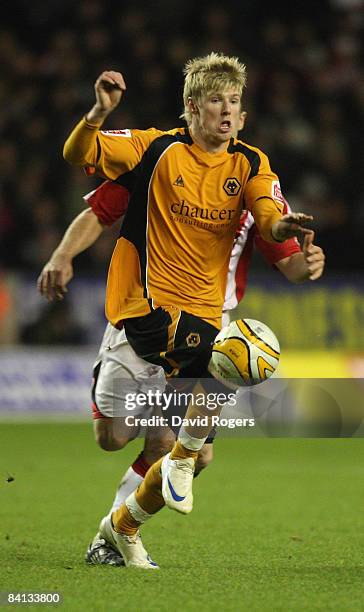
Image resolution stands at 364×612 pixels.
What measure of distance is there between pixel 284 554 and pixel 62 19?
36.1ft

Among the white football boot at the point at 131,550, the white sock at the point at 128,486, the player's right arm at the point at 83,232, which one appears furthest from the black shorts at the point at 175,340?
the white football boot at the point at 131,550

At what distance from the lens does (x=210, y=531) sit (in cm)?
645

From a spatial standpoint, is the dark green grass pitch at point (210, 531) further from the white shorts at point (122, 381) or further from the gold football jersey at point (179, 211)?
the gold football jersey at point (179, 211)

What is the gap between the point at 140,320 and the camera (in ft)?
18.0

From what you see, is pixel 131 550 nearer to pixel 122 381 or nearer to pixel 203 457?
pixel 203 457

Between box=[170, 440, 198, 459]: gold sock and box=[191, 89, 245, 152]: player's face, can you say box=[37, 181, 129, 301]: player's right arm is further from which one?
box=[170, 440, 198, 459]: gold sock

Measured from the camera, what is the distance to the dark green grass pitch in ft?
15.2

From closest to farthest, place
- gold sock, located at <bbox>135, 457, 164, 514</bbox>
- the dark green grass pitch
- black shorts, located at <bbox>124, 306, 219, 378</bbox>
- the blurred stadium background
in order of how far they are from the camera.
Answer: the dark green grass pitch < gold sock, located at <bbox>135, 457, 164, 514</bbox> < black shorts, located at <bbox>124, 306, 219, 378</bbox> < the blurred stadium background

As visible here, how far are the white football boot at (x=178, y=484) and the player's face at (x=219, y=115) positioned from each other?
1427 millimetres

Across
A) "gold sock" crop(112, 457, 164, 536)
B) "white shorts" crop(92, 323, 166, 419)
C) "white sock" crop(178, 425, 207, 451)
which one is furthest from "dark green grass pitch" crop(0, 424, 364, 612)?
"white shorts" crop(92, 323, 166, 419)

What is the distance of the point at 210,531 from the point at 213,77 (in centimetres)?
250

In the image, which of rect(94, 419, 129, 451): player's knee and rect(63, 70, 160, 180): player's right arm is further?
rect(94, 419, 129, 451): player's knee

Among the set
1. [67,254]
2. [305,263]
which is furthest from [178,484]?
[67,254]

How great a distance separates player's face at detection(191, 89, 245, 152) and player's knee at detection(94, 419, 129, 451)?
1388 mm
